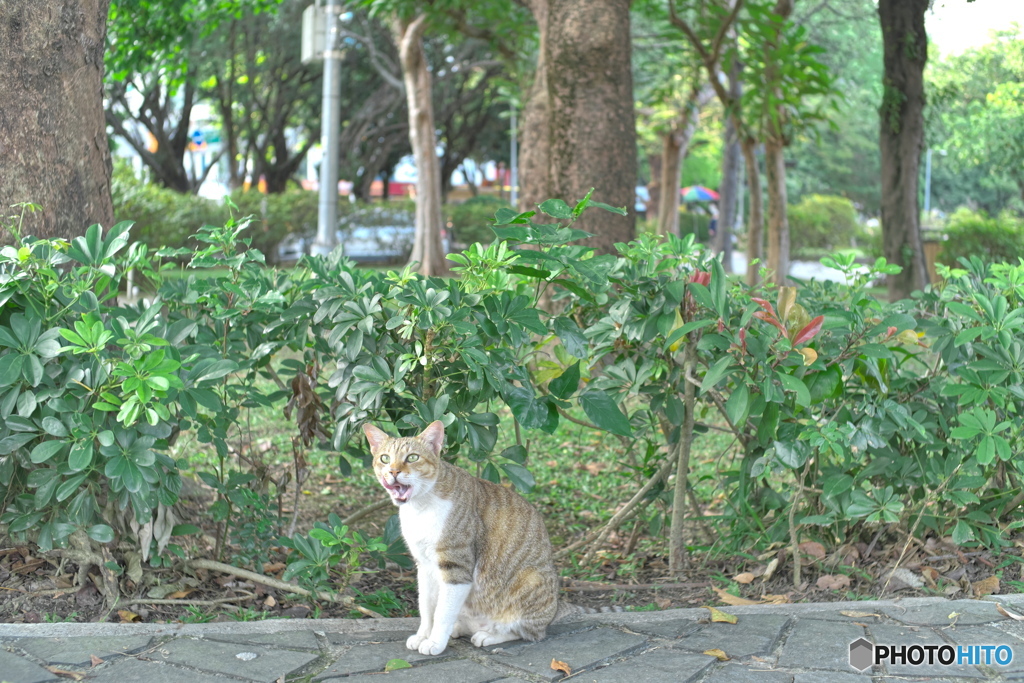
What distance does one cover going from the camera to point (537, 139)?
8.75 metres

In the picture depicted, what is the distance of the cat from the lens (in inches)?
115

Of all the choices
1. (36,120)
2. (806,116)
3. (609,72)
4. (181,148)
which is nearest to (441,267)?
(806,116)

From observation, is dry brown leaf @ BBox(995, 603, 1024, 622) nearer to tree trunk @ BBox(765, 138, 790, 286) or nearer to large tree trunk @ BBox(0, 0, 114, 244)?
large tree trunk @ BBox(0, 0, 114, 244)

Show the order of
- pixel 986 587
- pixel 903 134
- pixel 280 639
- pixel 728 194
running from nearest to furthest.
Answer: pixel 280 639 < pixel 986 587 < pixel 903 134 < pixel 728 194

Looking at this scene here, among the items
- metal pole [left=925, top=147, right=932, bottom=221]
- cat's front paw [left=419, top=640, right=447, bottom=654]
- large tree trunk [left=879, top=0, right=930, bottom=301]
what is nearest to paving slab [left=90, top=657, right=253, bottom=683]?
cat's front paw [left=419, top=640, right=447, bottom=654]

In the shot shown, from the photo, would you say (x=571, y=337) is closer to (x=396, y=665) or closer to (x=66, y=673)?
(x=396, y=665)

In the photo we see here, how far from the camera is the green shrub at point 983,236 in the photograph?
37.5ft

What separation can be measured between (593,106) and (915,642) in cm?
472

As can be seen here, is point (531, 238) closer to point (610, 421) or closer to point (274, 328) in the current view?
point (610, 421)

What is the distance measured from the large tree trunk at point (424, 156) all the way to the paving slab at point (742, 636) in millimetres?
11774

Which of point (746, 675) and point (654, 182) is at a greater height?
point (654, 182)

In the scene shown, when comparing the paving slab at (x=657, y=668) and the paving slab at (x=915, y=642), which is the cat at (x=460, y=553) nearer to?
the paving slab at (x=657, y=668)

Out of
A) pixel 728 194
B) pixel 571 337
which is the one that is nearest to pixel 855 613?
pixel 571 337

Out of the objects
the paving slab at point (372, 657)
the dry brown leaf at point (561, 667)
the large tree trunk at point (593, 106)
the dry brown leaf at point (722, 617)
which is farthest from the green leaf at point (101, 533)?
the large tree trunk at point (593, 106)
